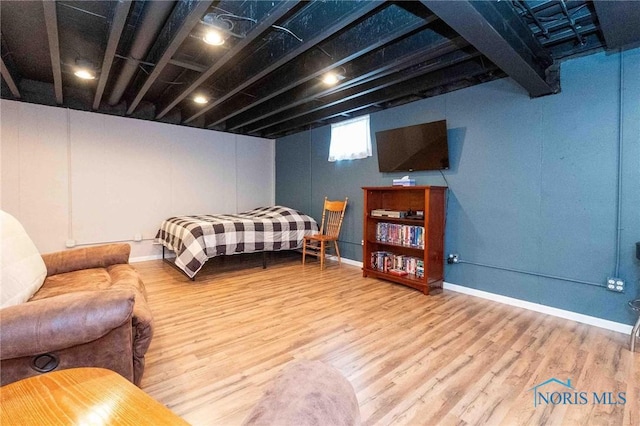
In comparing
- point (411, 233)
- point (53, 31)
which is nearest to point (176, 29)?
point (53, 31)

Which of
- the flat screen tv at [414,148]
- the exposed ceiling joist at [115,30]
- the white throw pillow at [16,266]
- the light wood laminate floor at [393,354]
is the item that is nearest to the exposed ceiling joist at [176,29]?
the exposed ceiling joist at [115,30]

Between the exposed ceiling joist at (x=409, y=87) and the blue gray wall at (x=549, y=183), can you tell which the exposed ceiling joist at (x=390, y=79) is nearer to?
the exposed ceiling joist at (x=409, y=87)

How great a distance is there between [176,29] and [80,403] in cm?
245

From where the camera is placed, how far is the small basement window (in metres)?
4.30

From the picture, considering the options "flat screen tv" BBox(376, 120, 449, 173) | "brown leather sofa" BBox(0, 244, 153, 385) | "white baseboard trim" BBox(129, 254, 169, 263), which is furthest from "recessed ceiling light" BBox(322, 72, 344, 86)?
"white baseboard trim" BBox(129, 254, 169, 263)

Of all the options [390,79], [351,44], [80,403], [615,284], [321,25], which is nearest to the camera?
[80,403]

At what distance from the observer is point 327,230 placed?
192 inches

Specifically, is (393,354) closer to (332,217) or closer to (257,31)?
(257,31)

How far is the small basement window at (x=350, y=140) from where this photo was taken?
4301mm

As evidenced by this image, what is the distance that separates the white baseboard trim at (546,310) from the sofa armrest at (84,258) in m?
3.34

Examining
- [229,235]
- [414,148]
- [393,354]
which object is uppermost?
[414,148]

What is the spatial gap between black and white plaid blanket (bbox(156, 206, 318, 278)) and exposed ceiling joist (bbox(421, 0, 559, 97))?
3.16 meters

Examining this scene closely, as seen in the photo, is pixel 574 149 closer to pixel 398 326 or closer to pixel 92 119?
pixel 398 326

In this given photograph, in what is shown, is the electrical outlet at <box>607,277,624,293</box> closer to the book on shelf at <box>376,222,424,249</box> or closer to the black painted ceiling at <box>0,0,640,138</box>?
the book on shelf at <box>376,222,424,249</box>
